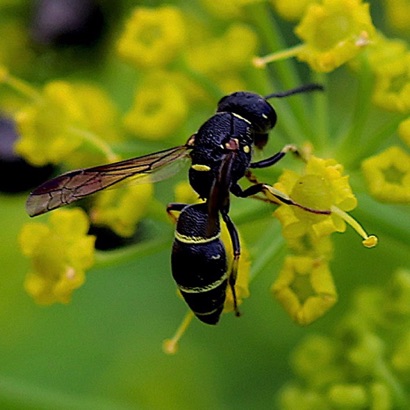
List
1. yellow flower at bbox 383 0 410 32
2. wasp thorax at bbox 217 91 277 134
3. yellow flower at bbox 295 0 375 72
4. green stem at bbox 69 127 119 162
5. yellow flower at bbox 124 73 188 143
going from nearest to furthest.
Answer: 1. yellow flower at bbox 295 0 375 72
2. wasp thorax at bbox 217 91 277 134
3. green stem at bbox 69 127 119 162
4. yellow flower at bbox 124 73 188 143
5. yellow flower at bbox 383 0 410 32

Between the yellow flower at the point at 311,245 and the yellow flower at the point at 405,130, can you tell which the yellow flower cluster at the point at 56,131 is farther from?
the yellow flower at the point at 405,130

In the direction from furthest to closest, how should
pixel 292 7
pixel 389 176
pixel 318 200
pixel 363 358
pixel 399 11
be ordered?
pixel 399 11 < pixel 292 7 < pixel 363 358 < pixel 389 176 < pixel 318 200

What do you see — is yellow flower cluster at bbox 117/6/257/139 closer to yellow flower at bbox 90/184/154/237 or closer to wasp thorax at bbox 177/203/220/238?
yellow flower at bbox 90/184/154/237

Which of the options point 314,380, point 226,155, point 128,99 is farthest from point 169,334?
point 226,155

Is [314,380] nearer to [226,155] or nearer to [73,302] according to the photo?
[226,155]

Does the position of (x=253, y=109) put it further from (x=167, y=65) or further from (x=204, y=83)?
(x=167, y=65)

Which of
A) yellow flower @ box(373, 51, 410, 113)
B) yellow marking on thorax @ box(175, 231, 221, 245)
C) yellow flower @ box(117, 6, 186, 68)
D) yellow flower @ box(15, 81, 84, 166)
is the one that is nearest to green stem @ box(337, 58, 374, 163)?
yellow flower @ box(373, 51, 410, 113)

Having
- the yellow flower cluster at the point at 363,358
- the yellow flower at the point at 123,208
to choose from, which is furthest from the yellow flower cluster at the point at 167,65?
the yellow flower cluster at the point at 363,358

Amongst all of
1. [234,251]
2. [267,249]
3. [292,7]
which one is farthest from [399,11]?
[234,251]
